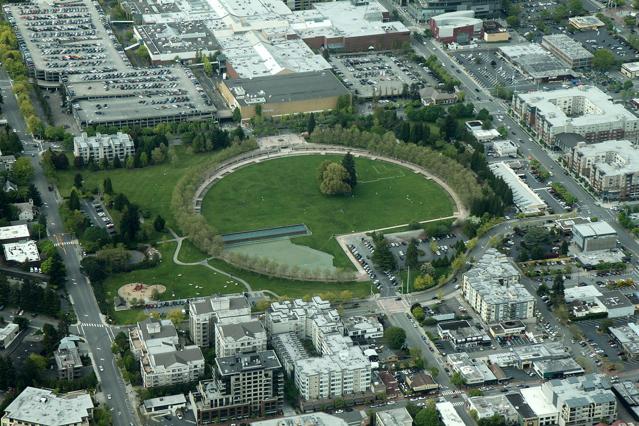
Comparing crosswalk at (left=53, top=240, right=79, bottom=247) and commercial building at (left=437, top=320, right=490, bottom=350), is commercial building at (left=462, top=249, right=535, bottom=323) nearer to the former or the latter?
commercial building at (left=437, top=320, right=490, bottom=350)

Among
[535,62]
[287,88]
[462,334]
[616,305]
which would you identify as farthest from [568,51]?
[462,334]

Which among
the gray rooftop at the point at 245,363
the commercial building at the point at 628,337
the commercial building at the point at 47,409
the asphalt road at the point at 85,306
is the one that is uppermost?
the gray rooftop at the point at 245,363

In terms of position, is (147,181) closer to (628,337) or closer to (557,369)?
(557,369)

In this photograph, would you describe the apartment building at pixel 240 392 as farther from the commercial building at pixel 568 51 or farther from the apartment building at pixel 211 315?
the commercial building at pixel 568 51

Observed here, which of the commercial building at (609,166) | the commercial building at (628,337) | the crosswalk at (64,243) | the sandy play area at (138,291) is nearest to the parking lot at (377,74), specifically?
the commercial building at (609,166)

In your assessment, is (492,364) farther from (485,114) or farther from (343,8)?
(343,8)

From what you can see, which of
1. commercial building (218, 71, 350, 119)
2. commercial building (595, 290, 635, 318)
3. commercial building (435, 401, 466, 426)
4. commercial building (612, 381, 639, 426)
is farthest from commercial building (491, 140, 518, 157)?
commercial building (435, 401, 466, 426)
